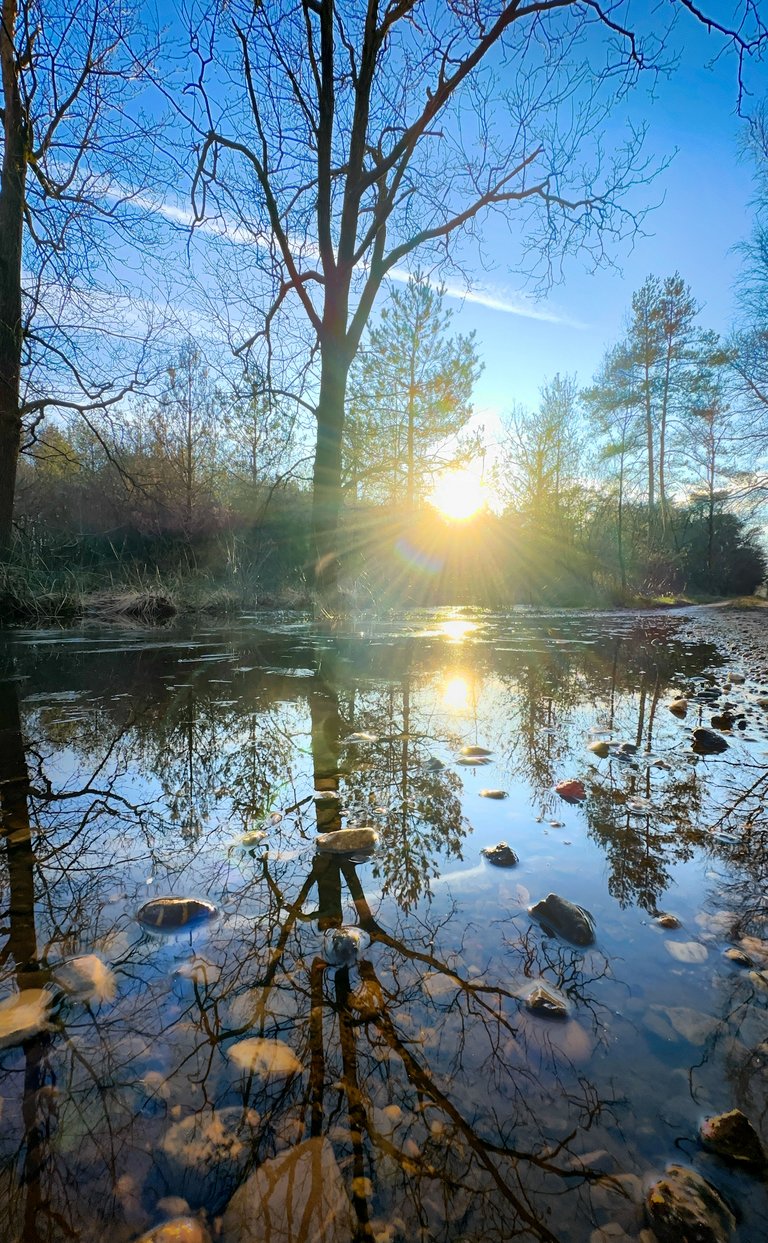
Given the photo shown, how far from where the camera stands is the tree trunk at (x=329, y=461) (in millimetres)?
6645

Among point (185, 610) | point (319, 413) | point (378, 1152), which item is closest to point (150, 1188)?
point (378, 1152)

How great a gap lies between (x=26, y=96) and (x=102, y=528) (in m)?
8.19

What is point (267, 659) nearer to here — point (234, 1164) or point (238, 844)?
point (238, 844)

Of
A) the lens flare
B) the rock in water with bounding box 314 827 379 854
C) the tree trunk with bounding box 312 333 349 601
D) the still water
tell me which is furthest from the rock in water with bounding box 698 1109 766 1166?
the lens flare

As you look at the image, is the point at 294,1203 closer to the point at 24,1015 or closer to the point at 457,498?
the point at 24,1015

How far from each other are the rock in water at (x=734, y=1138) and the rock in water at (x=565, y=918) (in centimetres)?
37

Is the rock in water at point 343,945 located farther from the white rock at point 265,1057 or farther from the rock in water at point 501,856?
the rock in water at point 501,856

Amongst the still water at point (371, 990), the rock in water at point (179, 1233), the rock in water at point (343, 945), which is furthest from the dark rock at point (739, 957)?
the rock in water at point (179, 1233)

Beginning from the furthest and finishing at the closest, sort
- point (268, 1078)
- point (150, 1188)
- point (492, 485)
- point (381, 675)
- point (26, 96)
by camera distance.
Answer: point (492, 485)
point (26, 96)
point (381, 675)
point (268, 1078)
point (150, 1188)

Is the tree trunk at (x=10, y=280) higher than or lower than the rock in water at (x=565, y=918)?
higher

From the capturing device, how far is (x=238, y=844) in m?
1.42

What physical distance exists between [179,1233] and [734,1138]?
0.65m

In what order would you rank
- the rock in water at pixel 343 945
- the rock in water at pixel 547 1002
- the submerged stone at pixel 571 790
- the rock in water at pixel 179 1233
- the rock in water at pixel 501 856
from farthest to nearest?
the submerged stone at pixel 571 790 < the rock in water at pixel 501 856 < the rock in water at pixel 343 945 < the rock in water at pixel 547 1002 < the rock in water at pixel 179 1233

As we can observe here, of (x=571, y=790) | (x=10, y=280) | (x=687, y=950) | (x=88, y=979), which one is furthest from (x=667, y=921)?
(x=10, y=280)
